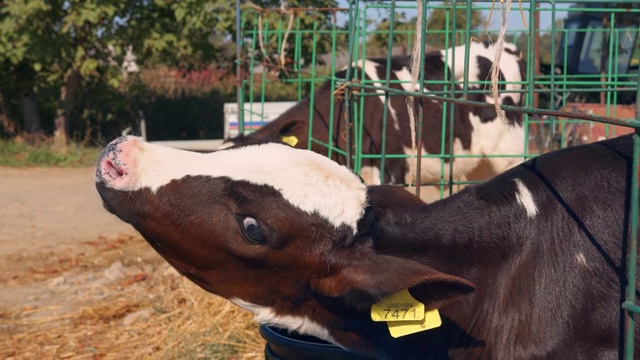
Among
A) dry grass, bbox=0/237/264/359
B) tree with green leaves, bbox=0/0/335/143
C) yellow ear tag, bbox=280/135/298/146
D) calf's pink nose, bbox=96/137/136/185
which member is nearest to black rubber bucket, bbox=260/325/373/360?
calf's pink nose, bbox=96/137/136/185

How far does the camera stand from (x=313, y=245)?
8.23 feet

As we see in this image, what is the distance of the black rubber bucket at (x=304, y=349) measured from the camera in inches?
112

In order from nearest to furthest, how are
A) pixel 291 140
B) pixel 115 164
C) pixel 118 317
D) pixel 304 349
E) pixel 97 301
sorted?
pixel 115 164
pixel 304 349
pixel 118 317
pixel 291 140
pixel 97 301

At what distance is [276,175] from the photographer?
252 centimetres

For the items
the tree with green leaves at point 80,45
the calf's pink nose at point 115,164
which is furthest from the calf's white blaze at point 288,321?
the tree with green leaves at point 80,45

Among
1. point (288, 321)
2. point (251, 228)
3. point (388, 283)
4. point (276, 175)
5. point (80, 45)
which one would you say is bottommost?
point (288, 321)

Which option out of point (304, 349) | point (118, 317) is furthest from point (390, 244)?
point (118, 317)

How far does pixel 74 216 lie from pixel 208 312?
4240mm

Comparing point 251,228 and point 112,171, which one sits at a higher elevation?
point 112,171

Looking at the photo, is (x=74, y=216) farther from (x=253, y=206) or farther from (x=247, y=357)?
(x=253, y=206)

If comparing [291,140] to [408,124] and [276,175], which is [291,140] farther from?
[276,175]

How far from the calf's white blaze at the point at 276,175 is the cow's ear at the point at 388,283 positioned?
4.9 inches

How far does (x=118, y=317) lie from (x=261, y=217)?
338 cm

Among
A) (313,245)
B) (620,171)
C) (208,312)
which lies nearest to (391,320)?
(313,245)
